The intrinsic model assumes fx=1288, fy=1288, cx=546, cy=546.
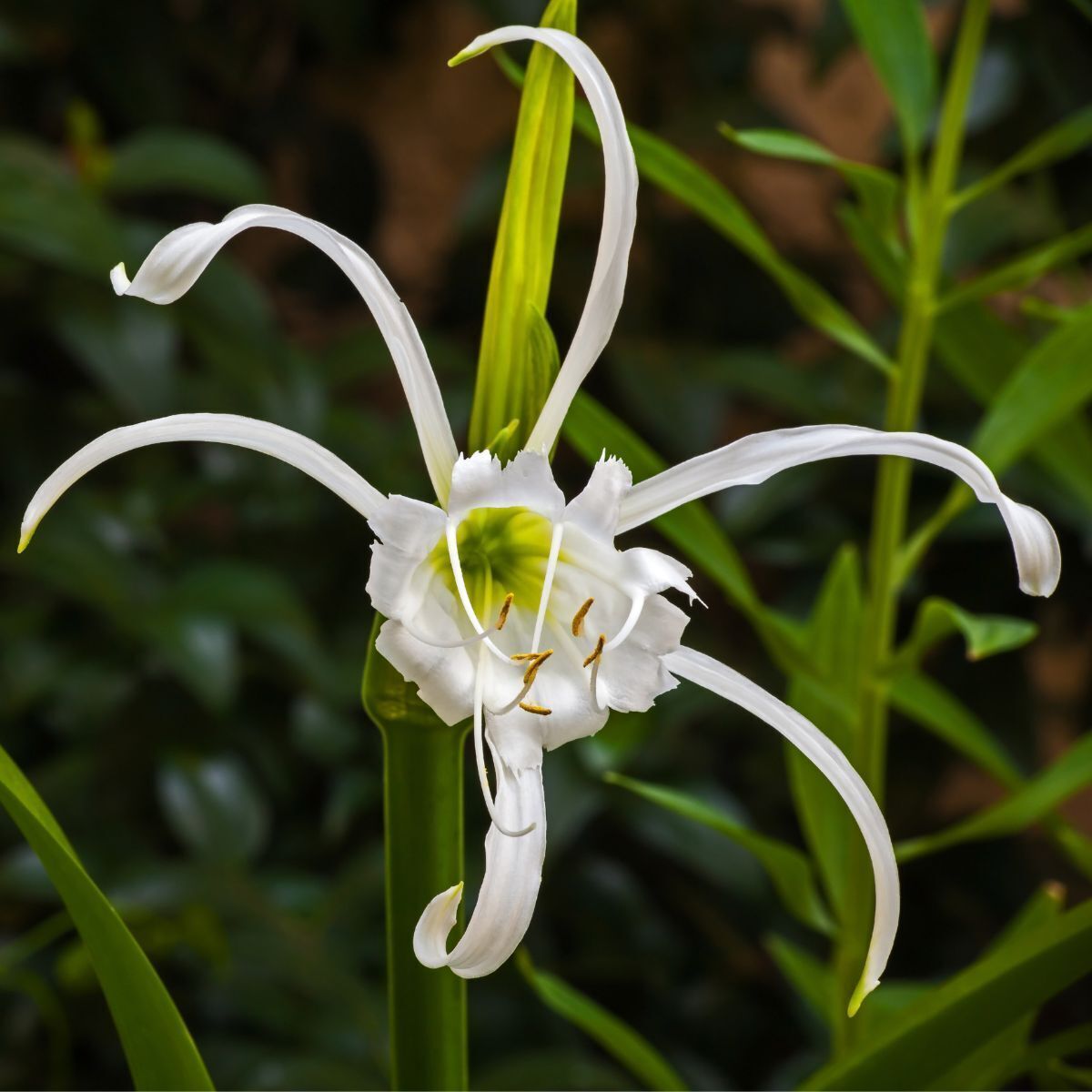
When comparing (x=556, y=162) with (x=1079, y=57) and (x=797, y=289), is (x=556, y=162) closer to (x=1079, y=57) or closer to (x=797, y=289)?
(x=797, y=289)

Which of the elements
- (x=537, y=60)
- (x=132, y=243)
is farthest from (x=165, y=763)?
(x=537, y=60)

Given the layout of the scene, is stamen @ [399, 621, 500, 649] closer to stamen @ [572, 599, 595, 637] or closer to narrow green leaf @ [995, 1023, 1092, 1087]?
stamen @ [572, 599, 595, 637]

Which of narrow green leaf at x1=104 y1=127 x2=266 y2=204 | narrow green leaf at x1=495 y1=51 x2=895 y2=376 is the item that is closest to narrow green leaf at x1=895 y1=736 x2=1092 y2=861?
narrow green leaf at x1=495 y1=51 x2=895 y2=376

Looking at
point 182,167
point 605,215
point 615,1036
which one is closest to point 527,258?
point 605,215

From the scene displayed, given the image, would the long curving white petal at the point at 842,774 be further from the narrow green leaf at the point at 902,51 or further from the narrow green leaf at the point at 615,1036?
the narrow green leaf at the point at 902,51

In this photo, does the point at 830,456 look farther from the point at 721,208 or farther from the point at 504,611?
the point at 721,208

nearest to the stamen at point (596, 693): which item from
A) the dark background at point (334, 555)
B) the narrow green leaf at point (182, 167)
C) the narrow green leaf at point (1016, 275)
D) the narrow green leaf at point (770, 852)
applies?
the narrow green leaf at point (770, 852)
